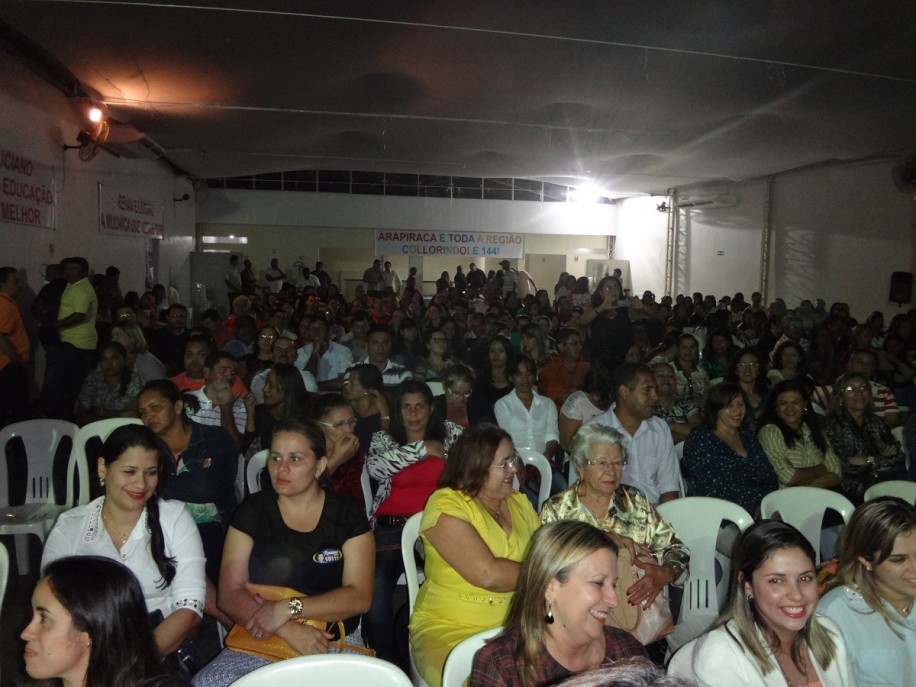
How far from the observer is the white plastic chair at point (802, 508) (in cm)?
321

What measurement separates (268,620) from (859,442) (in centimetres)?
353

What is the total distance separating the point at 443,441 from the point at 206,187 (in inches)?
603

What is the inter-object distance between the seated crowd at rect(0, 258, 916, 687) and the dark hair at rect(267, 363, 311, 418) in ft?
0.04

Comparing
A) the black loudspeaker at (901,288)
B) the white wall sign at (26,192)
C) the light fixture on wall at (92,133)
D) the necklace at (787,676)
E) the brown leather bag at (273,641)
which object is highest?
the light fixture on wall at (92,133)

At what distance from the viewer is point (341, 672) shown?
1749 millimetres

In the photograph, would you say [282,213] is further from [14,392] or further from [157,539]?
[157,539]

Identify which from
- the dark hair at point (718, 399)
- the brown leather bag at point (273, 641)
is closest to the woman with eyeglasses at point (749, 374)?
the dark hair at point (718, 399)

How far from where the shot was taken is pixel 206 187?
1709 cm

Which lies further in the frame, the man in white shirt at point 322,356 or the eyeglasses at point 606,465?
the man in white shirt at point 322,356

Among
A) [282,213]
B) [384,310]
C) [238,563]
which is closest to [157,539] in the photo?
[238,563]

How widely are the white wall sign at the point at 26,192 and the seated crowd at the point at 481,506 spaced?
1051mm

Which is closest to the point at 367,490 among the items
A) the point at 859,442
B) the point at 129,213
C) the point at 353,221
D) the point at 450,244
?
the point at 859,442

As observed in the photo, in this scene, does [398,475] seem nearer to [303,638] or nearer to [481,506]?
[481,506]

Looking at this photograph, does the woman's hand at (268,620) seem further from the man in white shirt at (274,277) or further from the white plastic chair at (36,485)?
the man in white shirt at (274,277)
